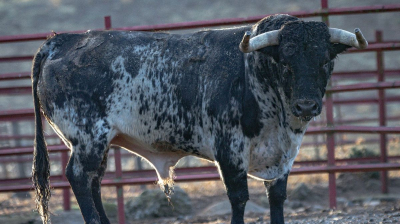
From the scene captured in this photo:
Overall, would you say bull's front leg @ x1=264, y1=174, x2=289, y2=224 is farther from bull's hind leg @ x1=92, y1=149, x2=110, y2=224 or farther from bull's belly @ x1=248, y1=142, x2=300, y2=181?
bull's hind leg @ x1=92, y1=149, x2=110, y2=224

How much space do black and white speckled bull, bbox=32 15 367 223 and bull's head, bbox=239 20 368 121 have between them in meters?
0.01

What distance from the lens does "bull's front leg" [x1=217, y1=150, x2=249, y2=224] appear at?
4.77 meters

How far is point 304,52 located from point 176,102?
120 cm

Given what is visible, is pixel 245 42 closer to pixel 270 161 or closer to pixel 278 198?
pixel 270 161

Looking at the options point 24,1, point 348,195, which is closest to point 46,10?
point 24,1

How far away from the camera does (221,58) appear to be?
16.3ft

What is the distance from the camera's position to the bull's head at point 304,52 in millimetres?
4305

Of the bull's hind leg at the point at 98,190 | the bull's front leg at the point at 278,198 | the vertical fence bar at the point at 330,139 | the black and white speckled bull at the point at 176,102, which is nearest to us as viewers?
the black and white speckled bull at the point at 176,102

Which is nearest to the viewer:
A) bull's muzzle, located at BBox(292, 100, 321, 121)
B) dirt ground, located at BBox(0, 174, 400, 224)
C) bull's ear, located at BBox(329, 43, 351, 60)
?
bull's muzzle, located at BBox(292, 100, 321, 121)

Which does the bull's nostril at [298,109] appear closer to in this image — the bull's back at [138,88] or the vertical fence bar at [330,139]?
the bull's back at [138,88]

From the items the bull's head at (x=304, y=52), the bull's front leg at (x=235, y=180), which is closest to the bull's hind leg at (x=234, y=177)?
the bull's front leg at (x=235, y=180)

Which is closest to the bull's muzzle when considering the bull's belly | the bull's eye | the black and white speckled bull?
the black and white speckled bull

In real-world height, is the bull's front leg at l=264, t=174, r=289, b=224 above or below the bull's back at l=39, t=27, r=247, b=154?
below

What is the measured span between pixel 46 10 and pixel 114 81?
83.4 feet
